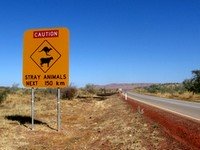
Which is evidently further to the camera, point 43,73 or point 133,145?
point 43,73

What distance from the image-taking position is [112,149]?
38.5 feet

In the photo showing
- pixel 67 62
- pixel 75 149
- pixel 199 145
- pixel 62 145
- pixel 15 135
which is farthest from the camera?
pixel 67 62

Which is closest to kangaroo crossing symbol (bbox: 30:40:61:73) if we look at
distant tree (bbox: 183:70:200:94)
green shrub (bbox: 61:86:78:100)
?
green shrub (bbox: 61:86:78:100)

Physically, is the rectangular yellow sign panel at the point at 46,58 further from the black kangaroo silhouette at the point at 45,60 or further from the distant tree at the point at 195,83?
the distant tree at the point at 195,83

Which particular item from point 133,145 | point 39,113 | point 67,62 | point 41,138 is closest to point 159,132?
point 133,145

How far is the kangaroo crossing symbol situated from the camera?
16891 mm

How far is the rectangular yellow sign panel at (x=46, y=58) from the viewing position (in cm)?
1683

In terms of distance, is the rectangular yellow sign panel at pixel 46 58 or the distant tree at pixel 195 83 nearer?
the rectangular yellow sign panel at pixel 46 58

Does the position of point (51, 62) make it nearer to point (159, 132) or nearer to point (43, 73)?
point (43, 73)

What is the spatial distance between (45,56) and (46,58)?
86mm

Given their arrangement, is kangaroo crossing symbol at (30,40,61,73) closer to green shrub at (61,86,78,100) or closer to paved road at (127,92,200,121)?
paved road at (127,92,200,121)

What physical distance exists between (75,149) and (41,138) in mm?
2629

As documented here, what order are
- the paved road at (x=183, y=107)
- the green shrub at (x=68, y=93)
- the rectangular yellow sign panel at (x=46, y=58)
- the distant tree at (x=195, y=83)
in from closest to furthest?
the rectangular yellow sign panel at (x=46, y=58) → the paved road at (x=183, y=107) → the green shrub at (x=68, y=93) → the distant tree at (x=195, y=83)

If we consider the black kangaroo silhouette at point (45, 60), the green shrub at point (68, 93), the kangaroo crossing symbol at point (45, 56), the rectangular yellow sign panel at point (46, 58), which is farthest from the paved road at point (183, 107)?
the green shrub at point (68, 93)
